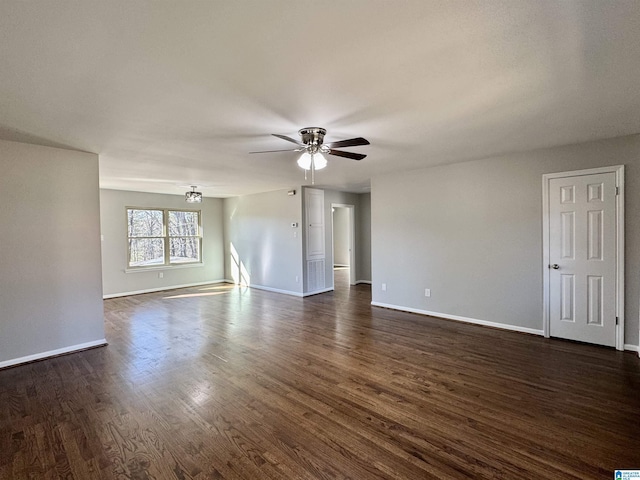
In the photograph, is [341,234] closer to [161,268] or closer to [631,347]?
[161,268]

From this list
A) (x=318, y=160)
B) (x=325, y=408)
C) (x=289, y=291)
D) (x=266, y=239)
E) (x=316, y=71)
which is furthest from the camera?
(x=266, y=239)

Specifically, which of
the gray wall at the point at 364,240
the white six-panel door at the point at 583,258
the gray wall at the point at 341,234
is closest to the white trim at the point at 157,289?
the gray wall at the point at 364,240

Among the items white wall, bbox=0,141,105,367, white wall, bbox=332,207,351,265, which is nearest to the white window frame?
white wall, bbox=0,141,105,367

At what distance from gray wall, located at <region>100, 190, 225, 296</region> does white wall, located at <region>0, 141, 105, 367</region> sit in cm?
348

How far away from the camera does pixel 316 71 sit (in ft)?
6.48

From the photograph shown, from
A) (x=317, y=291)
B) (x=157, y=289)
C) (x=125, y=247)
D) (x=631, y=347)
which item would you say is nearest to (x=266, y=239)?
(x=317, y=291)

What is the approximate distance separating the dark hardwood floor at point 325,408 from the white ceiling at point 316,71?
241 cm

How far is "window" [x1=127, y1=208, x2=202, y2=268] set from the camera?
7.34m

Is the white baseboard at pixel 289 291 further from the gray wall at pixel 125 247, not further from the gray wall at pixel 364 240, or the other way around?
the gray wall at pixel 125 247

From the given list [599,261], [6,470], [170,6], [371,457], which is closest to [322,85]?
[170,6]

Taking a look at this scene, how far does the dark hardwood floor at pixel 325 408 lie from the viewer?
72.5 inches

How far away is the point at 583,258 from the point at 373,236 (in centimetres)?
295

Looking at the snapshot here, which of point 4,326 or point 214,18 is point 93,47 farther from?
point 4,326

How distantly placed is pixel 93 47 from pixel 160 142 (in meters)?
1.85
